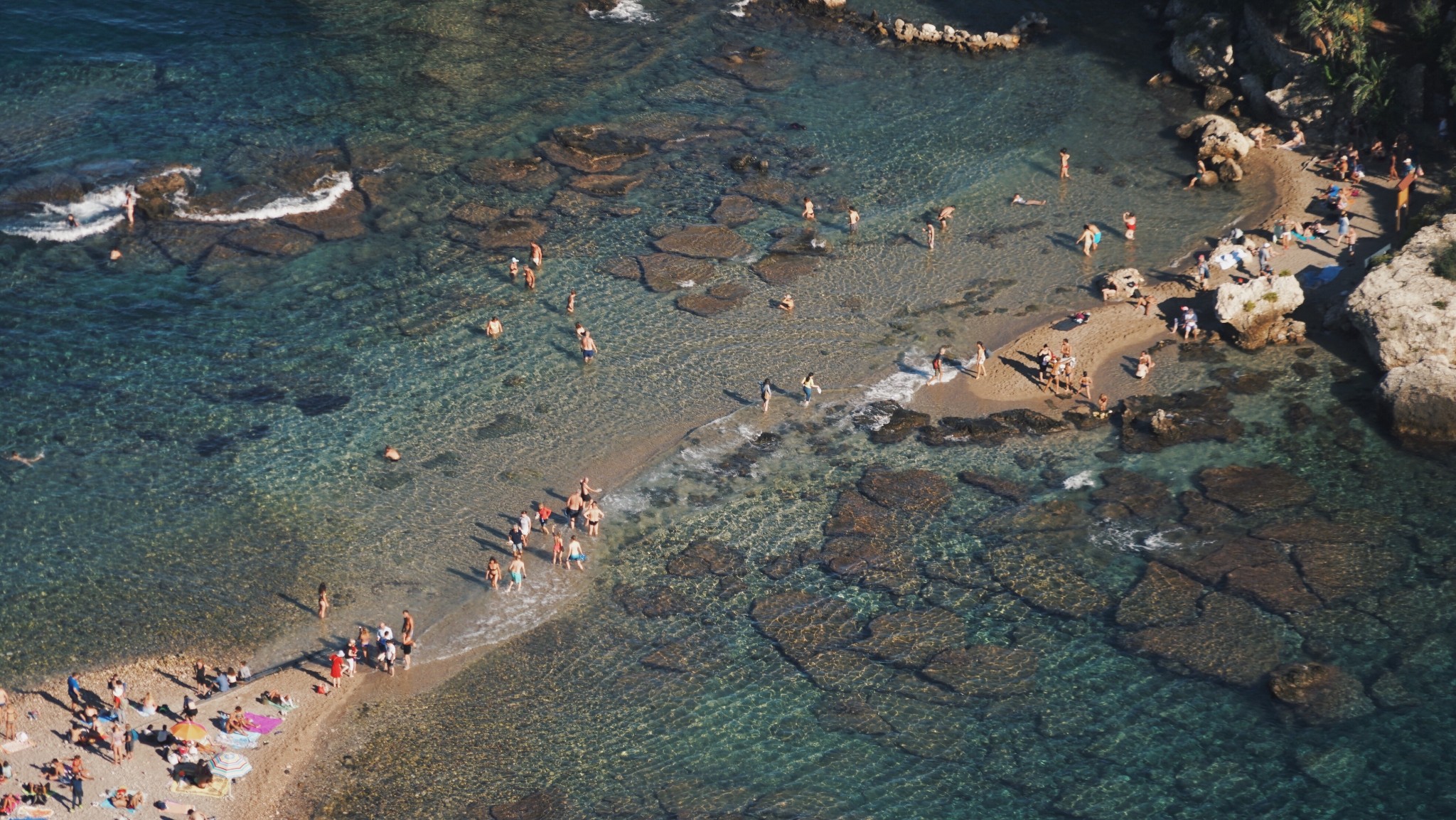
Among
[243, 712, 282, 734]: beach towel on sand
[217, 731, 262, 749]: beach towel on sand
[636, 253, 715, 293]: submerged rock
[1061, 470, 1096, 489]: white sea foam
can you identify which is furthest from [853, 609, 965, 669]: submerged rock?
[636, 253, 715, 293]: submerged rock

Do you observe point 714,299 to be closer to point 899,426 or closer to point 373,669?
point 899,426

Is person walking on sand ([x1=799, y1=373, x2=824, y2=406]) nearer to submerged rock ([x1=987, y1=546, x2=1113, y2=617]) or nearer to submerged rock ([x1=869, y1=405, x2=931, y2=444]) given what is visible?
submerged rock ([x1=869, y1=405, x2=931, y2=444])

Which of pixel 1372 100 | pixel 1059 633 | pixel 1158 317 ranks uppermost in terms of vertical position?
pixel 1372 100

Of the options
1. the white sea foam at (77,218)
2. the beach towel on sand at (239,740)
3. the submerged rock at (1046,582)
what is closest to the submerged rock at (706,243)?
the submerged rock at (1046,582)

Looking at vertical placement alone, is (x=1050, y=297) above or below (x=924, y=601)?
above

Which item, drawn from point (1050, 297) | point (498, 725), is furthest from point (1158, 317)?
point (498, 725)

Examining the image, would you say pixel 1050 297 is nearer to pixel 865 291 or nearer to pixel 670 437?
pixel 865 291

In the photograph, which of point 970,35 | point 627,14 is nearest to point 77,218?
point 627,14

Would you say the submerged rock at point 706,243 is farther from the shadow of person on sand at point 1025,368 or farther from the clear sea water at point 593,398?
the shadow of person on sand at point 1025,368
